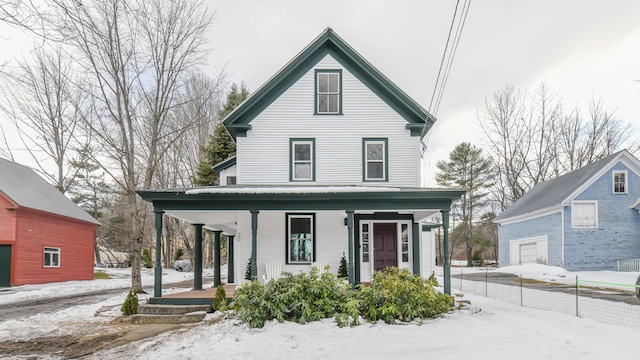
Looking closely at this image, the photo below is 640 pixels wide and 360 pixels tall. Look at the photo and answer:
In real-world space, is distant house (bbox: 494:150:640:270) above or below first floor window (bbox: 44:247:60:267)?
above

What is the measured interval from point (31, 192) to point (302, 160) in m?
17.5

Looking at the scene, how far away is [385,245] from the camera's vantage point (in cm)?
1411

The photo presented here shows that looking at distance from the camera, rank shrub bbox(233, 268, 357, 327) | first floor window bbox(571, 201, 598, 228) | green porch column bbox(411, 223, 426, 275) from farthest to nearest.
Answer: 1. first floor window bbox(571, 201, 598, 228)
2. green porch column bbox(411, 223, 426, 275)
3. shrub bbox(233, 268, 357, 327)

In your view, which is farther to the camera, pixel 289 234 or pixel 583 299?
pixel 289 234

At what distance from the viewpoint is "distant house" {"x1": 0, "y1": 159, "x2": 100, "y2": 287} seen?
65.9ft

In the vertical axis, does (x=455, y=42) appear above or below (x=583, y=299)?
above

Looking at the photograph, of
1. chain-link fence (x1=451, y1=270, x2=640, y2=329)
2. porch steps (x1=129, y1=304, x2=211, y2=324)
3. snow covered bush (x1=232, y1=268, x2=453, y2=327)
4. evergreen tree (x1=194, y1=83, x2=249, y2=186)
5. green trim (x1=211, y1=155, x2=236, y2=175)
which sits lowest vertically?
chain-link fence (x1=451, y1=270, x2=640, y2=329)

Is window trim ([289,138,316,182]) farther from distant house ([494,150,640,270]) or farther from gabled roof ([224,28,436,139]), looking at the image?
A: distant house ([494,150,640,270])

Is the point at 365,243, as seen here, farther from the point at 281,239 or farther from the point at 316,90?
the point at 316,90

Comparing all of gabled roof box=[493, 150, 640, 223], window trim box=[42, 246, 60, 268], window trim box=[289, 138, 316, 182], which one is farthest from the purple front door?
window trim box=[42, 246, 60, 268]

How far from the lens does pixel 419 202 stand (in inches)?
465

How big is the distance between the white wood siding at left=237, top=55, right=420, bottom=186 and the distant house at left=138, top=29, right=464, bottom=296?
0.03 metres

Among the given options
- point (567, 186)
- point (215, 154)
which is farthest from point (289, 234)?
point (567, 186)

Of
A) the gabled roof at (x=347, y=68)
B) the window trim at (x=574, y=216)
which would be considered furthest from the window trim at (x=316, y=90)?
the window trim at (x=574, y=216)
